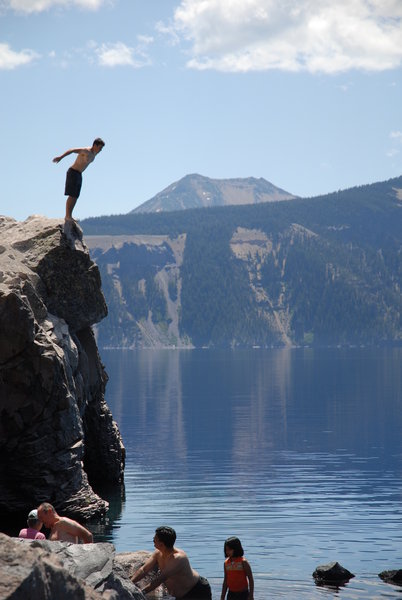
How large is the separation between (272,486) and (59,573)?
104ft

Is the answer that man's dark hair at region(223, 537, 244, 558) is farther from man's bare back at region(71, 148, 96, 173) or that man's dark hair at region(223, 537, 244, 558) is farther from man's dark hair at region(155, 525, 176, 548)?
man's bare back at region(71, 148, 96, 173)

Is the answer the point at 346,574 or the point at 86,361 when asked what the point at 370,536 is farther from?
the point at 86,361

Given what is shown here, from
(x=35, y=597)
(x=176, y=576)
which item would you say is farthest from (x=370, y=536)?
(x=35, y=597)

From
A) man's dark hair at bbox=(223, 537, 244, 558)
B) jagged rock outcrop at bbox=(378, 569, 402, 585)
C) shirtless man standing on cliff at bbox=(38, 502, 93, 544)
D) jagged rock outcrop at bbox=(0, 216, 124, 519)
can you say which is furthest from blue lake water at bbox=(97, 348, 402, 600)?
man's dark hair at bbox=(223, 537, 244, 558)

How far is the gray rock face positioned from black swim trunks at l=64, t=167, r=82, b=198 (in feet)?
74.1

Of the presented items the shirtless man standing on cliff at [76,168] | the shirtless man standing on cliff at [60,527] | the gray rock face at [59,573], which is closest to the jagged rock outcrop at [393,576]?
the shirtless man standing on cliff at [60,527]

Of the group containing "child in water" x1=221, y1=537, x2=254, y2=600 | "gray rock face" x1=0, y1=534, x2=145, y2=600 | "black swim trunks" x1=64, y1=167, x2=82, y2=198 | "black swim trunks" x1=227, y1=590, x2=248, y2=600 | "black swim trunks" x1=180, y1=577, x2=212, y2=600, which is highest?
"black swim trunks" x1=64, y1=167, x2=82, y2=198

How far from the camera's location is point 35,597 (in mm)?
12180

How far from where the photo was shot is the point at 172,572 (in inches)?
757

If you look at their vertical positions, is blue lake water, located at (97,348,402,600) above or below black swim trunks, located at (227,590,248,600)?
below

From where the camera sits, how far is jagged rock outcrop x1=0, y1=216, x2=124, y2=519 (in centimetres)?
3238

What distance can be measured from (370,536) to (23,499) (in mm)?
12730

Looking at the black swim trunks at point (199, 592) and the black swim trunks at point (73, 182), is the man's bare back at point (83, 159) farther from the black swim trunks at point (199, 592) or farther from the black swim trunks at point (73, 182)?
the black swim trunks at point (199, 592)

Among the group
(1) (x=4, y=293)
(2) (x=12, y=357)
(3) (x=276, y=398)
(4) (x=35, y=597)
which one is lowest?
(3) (x=276, y=398)
